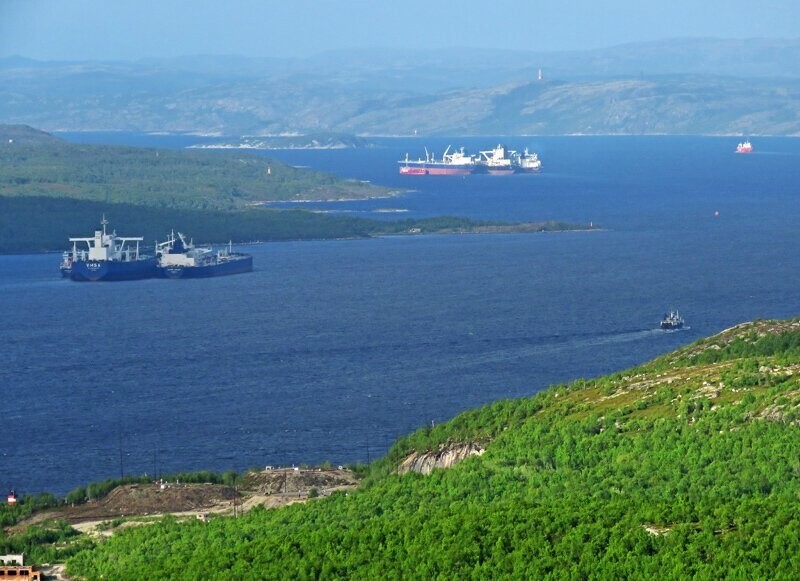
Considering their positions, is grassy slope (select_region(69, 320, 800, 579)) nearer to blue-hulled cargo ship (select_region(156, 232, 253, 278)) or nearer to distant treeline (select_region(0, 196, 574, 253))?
blue-hulled cargo ship (select_region(156, 232, 253, 278))

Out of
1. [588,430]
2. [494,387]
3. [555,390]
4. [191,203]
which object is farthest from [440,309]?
[191,203]

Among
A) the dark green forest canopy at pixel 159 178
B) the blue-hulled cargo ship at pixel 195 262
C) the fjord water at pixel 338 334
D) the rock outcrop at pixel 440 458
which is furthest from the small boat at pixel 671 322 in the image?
the dark green forest canopy at pixel 159 178

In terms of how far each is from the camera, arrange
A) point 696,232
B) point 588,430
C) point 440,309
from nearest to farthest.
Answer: point 588,430
point 440,309
point 696,232

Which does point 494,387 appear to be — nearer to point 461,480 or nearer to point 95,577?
point 461,480

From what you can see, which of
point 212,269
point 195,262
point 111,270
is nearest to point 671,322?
point 212,269

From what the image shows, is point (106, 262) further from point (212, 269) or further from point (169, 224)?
point (169, 224)

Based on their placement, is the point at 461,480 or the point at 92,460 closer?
the point at 461,480

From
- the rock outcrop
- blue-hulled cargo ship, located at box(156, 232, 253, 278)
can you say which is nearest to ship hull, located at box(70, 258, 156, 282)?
blue-hulled cargo ship, located at box(156, 232, 253, 278)

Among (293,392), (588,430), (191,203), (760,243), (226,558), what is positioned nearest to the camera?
(226,558)
